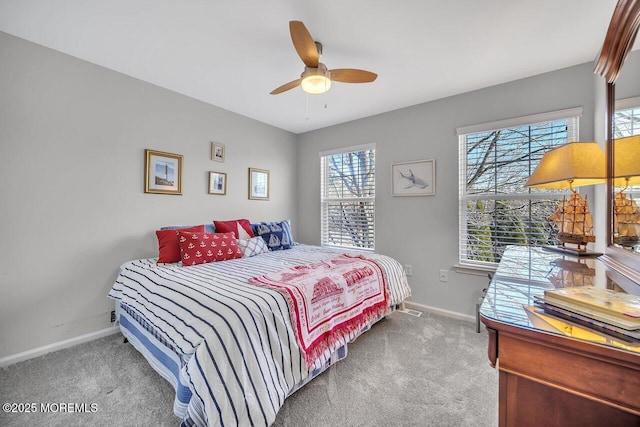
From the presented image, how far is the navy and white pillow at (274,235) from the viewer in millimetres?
3272

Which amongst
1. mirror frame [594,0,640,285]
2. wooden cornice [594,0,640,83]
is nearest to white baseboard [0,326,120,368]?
mirror frame [594,0,640,285]

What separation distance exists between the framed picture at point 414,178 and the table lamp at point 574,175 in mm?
1266

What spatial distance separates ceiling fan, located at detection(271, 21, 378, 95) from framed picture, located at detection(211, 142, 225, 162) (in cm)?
145

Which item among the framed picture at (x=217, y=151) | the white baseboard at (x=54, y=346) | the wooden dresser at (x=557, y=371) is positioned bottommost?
the white baseboard at (x=54, y=346)

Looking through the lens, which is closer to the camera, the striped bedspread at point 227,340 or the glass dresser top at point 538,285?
the glass dresser top at point 538,285

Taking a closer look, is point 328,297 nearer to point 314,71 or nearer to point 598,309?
point 598,309

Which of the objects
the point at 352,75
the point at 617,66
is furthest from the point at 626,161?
the point at 352,75

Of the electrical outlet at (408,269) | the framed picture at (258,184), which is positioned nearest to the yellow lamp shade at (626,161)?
the electrical outlet at (408,269)

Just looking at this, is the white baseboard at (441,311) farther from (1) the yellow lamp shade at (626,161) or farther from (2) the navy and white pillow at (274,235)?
(1) the yellow lamp shade at (626,161)

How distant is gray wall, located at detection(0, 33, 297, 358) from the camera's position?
2018 millimetres

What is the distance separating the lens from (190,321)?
1.37 metres

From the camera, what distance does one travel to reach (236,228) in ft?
10.3

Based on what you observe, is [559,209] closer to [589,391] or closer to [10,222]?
[589,391]

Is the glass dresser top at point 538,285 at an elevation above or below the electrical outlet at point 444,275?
above
